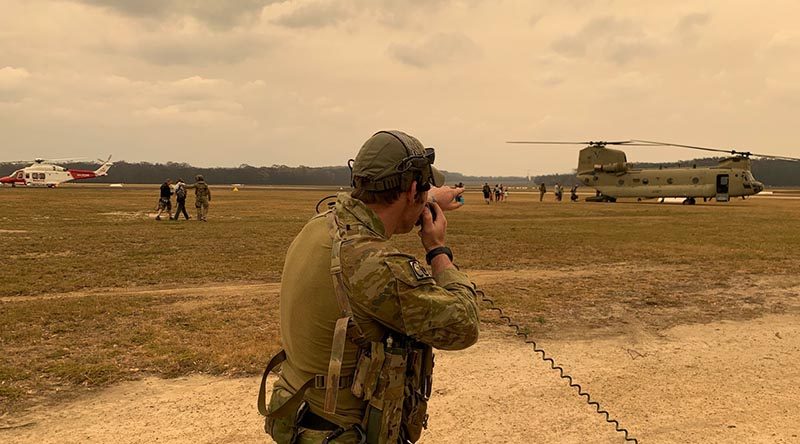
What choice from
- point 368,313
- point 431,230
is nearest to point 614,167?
point 431,230

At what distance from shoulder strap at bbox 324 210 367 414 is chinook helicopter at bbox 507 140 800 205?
39377mm

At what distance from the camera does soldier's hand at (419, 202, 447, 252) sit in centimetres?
245

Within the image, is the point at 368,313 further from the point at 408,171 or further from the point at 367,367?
the point at 408,171

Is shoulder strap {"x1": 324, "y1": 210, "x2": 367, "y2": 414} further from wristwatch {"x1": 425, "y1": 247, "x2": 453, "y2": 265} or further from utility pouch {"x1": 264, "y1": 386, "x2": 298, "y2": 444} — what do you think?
wristwatch {"x1": 425, "y1": 247, "x2": 453, "y2": 265}

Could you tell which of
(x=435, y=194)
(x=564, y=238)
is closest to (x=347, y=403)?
(x=435, y=194)

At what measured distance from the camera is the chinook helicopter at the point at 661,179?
41062mm

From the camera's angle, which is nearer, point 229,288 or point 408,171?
point 408,171

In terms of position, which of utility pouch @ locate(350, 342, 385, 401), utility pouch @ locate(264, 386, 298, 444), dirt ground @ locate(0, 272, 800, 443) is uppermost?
utility pouch @ locate(350, 342, 385, 401)

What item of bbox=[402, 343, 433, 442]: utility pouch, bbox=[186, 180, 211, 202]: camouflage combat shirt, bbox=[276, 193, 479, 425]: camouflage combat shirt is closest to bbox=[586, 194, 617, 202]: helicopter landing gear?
bbox=[186, 180, 211, 202]: camouflage combat shirt

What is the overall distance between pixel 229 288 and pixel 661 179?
4186 cm

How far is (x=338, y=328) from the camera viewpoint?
6.59ft

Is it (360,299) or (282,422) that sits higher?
(360,299)

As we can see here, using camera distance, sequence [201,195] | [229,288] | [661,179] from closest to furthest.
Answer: [229,288]
[201,195]
[661,179]

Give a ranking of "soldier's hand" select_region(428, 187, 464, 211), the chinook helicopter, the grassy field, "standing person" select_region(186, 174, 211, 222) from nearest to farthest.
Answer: "soldier's hand" select_region(428, 187, 464, 211), the grassy field, "standing person" select_region(186, 174, 211, 222), the chinook helicopter
